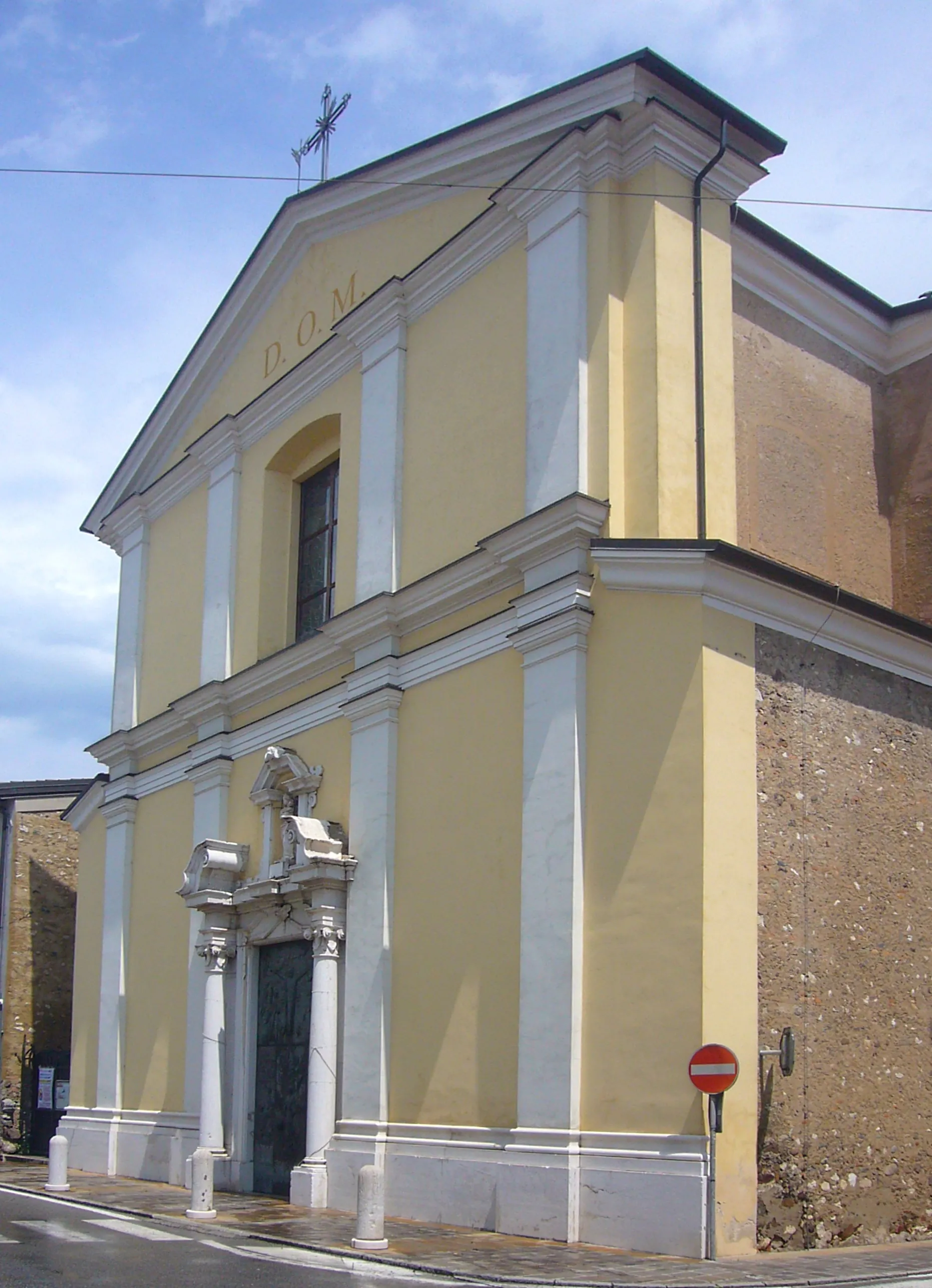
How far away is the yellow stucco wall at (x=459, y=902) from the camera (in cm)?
1265

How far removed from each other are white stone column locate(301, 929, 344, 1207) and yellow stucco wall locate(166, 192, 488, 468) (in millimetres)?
7361

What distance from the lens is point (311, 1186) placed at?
14031mm

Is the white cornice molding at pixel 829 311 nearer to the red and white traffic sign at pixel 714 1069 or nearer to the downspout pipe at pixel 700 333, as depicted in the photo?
the downspout pipe at pixel 700 333

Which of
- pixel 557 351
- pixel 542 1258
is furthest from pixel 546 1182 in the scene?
pixel 557 351

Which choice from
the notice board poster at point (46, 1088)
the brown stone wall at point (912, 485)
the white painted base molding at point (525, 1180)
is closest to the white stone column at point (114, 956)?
the notice board poster at point (46, 1088)

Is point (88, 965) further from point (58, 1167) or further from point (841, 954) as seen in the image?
point (841, 954)

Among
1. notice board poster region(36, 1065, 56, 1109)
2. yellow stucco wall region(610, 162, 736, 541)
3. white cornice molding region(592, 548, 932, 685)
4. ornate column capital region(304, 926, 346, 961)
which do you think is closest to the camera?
white cornice molding region(592, 548, 932, 685)

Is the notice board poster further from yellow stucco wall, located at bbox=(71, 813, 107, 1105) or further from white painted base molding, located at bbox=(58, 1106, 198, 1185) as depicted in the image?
white painted base molding, located at bbox=(58, 1106, 198, 1185)

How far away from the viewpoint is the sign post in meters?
10.3

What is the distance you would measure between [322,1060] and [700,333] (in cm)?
797

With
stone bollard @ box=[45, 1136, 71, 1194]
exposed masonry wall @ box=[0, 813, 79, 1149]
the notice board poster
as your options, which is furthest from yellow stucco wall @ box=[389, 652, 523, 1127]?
exposed masonry wall @ box=[0, 813, 79, 1149]

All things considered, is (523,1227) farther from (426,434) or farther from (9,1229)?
(426,434)

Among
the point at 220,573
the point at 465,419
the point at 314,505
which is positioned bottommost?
the point at 220,573

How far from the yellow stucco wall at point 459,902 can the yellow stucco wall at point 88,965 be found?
8.14 metres
